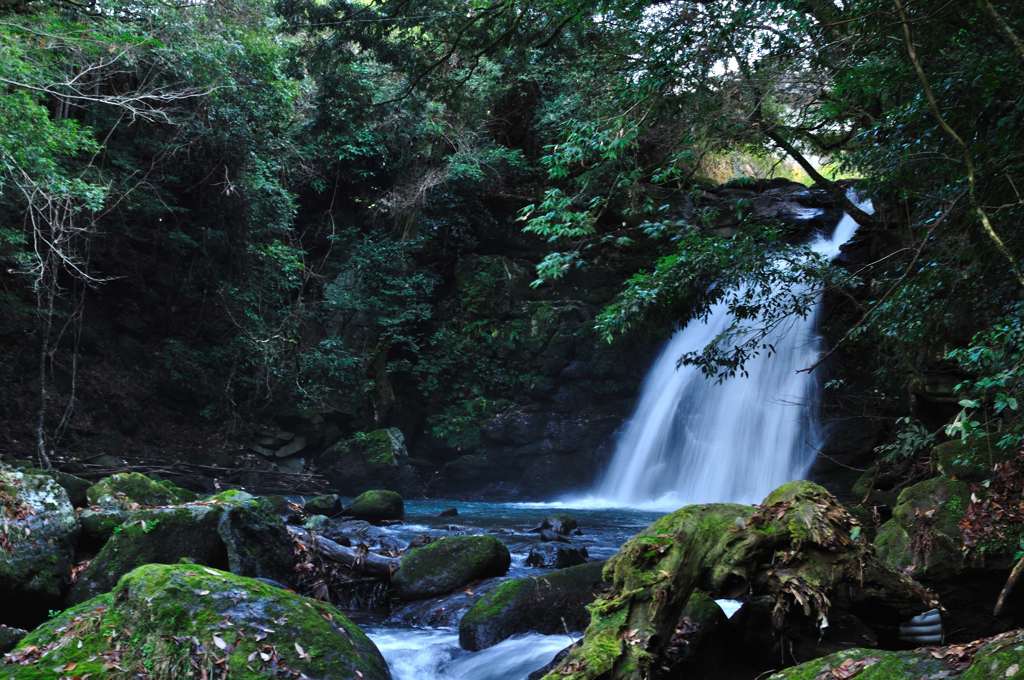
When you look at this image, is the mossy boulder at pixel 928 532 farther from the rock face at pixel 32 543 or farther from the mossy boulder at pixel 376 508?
the mossy boulder at pixel 376 508

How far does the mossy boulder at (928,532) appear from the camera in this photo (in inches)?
199

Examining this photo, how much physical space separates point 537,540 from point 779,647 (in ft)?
19.8

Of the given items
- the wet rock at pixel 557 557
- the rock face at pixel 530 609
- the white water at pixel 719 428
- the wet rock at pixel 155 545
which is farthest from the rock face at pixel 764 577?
the white water at pixel 719 428

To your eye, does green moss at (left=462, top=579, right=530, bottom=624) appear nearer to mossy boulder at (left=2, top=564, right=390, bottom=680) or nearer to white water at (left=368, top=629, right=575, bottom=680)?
white water at (left=368, top=629, right=575, bottom=680)

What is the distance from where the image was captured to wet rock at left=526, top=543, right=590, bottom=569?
26.4 ft

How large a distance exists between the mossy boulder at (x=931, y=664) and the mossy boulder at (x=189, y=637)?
2352 millimetres

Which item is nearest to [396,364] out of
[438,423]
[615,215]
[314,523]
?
[438,423]

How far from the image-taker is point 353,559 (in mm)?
7168

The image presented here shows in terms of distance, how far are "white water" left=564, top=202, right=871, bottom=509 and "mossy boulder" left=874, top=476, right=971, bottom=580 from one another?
272 inches

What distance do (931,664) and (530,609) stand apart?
11.4 feet

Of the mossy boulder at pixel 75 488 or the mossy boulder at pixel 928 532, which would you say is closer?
the mossy boulder at pixel 928 532

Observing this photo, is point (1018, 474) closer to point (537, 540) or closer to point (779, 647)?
point (779, 647)

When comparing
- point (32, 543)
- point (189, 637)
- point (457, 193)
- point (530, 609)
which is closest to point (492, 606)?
point (530, 609)

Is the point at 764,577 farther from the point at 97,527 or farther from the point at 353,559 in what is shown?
the point at 97,527
